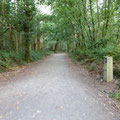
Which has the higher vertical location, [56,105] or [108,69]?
[108,69]

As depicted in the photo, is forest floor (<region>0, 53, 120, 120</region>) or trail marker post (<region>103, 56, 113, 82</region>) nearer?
forest floor (<region>0, 53, 120, 120</region>)

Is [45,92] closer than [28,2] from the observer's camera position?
Yes

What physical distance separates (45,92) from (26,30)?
9520 mm

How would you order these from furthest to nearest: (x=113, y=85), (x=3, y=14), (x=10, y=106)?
(x=3, y=14) < (x=113, y=85) < (x=10, y=106)

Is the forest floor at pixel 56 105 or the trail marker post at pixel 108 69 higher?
the trail marker post at pixel 108 69

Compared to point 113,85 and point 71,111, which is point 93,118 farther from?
point 113,85

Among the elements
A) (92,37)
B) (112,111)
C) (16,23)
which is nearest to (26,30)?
(16,23)

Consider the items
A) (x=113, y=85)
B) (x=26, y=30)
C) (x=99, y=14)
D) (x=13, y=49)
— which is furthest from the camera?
(x=13, y=49)

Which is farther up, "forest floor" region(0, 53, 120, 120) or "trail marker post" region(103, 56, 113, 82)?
"trail marker post" region(103, 56, 113, 82)

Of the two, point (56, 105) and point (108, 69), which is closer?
point (56, 105)

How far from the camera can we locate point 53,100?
12.1ft

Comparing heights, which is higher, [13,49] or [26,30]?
[26,30]

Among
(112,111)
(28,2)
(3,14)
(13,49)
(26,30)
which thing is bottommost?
(112,111)

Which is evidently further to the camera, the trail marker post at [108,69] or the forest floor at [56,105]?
the trail marker post at [108,69]
